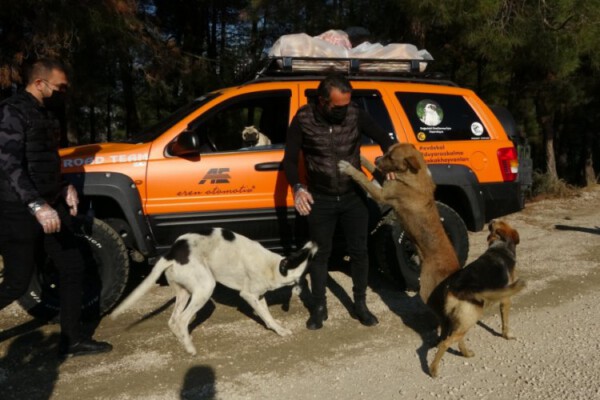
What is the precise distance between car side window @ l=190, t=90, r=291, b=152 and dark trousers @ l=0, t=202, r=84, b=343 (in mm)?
1605

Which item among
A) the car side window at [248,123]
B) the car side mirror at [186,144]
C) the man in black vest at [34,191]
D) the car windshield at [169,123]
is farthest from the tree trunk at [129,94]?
the man in black vest at [34,191]

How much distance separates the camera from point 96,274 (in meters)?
4.44

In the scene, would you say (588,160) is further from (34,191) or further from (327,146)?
(34,191)

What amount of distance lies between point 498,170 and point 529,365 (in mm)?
2291

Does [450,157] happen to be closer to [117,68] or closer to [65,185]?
[65,185]

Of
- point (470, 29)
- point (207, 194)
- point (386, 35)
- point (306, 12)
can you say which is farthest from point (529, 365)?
point (306, 12)

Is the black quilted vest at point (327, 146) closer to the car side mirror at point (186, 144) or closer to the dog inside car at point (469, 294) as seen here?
the car side mirror at point (186, 144)

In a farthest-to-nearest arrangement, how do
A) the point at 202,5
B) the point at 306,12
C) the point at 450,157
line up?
the point at 202,5 < the point at 306,12 < the point at 450,157

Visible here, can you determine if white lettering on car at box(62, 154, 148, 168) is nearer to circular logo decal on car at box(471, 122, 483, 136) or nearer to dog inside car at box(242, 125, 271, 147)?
dog inside car at box(242, 125, 271, 147)

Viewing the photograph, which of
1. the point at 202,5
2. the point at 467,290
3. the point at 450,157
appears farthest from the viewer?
the point at 202,5

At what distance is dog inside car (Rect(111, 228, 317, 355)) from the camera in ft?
12.9

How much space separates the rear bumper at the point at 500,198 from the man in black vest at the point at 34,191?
383cm

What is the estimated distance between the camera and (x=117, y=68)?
27.5 ft

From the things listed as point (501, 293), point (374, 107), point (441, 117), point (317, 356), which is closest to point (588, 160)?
point (441, 117)
